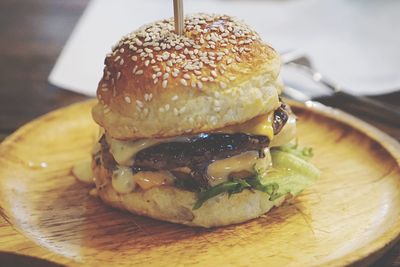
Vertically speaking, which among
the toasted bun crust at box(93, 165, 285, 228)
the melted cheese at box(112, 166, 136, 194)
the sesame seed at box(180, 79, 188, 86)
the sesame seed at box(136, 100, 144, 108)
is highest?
the sesame seed at box(180, 79, 188, 86)

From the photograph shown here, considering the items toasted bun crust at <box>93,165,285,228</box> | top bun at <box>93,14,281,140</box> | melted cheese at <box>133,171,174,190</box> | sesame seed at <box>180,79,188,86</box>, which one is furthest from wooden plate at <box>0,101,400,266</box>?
sesame seed at <box>180,79,188,86</box>

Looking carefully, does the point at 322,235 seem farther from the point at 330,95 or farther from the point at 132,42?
the point at 330,95

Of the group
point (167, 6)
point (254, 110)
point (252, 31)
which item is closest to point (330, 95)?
point (252, 31)

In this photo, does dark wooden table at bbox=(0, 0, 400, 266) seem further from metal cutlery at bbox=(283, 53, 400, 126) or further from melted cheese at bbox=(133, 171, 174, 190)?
melted cheese at bbox=(133, 171, 174, 190)

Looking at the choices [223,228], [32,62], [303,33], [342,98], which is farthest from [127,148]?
[303,33]

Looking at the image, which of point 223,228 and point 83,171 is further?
point 83,171

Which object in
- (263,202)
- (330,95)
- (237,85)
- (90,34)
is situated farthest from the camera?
(90,34)

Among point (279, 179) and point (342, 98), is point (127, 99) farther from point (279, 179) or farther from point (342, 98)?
point (342, 98)
